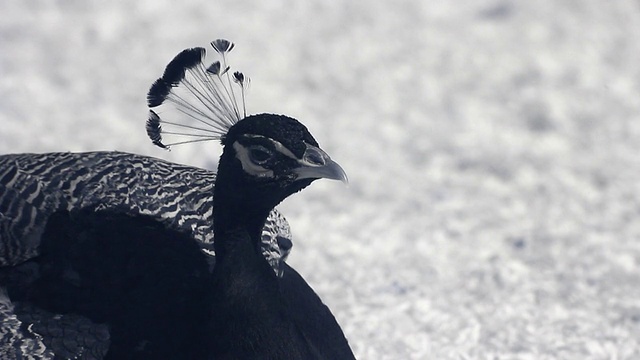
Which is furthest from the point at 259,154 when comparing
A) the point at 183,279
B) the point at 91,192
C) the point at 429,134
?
the point at 429,134

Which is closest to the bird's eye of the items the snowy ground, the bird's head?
the bird's head

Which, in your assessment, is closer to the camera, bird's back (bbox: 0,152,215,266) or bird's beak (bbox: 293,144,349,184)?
bird's beak (bbox: 293,144,349,184)

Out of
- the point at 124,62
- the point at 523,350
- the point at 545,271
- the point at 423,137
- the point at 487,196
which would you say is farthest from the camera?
the point at 124,62

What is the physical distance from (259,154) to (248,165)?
0.03 meters

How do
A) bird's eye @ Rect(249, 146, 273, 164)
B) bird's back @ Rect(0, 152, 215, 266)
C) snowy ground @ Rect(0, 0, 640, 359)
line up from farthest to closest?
1. snowy ground @ Rect(0, 0, 640, 359)
2. bird's back @ Rect(0, 152, 215, 266)
3. bird's eye @ Rect(249, 146, 273, 164)

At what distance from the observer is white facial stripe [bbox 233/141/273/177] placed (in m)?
2.03

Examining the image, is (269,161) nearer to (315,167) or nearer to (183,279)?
(315,167)

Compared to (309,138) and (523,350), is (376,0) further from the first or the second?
(309,138)

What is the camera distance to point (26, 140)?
13.1ft

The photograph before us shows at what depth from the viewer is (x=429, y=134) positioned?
14.1ft

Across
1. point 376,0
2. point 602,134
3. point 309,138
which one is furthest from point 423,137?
point 309,138

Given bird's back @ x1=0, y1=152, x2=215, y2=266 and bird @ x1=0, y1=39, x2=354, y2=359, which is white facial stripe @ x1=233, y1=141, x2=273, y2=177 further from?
bird's back @ x1=0, y1=152, x2=215, y2=266

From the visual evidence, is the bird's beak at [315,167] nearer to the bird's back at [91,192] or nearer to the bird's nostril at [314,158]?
the bird's nostril at [314,158]

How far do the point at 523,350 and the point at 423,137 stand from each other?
1553mm
